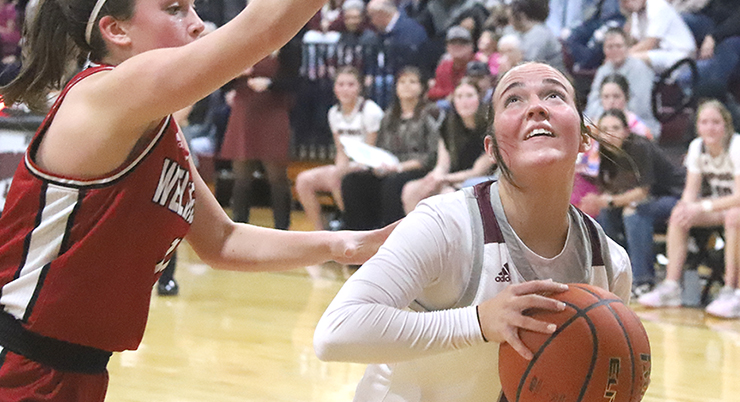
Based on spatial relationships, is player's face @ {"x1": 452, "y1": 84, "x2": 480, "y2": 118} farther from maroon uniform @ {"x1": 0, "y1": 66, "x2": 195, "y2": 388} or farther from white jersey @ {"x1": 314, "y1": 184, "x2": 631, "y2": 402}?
maroon uniform @ {"x1": 0, "y1": 66, "x2": 195, "y2": 388}

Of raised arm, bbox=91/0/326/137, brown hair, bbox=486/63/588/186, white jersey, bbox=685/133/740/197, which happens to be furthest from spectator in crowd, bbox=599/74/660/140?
raised arm, bbox=91/0/326/137

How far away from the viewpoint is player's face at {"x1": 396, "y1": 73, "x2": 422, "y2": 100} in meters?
7.82

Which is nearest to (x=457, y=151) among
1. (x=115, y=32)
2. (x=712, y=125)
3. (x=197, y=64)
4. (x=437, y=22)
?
(x=712, y=125)

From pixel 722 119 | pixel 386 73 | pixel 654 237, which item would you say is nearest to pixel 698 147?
pixel 722 119

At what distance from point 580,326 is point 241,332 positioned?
12.1 feet

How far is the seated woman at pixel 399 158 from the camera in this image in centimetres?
776

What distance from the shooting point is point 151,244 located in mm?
2072

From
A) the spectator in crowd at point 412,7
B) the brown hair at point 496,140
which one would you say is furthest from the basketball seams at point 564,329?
the spectator in crowd at point 412,7

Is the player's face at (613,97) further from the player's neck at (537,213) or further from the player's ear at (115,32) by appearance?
the player's ear at (115,32)

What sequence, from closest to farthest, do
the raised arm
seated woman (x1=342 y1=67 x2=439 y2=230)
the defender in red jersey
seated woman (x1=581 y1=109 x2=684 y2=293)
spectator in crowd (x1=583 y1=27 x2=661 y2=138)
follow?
the raised arm
the defender in red jersey
seated woman (x1=581 y1=109 x2=684 y2=293)
spectator in crowd (x1=583 y1=27 x2=661 y2=138)
seated woman (x1=342 y1=67 x2=439 y2=230)

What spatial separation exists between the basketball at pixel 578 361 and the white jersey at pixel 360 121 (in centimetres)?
623

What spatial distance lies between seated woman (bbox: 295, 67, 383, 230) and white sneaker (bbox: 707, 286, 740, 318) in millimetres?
3140

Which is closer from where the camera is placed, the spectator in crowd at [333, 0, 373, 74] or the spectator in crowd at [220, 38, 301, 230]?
the spectator in crowd at [220, 38, 301, 230]

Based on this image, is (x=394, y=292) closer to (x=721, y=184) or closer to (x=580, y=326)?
(x=580, y=326)
